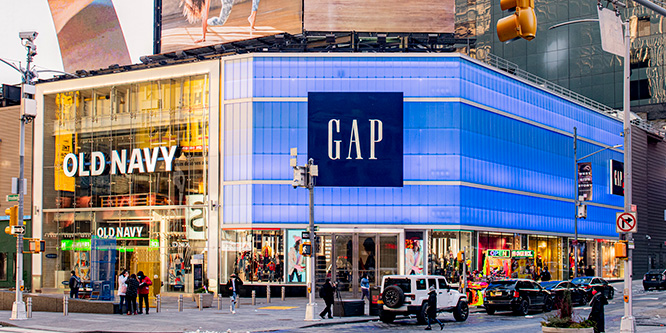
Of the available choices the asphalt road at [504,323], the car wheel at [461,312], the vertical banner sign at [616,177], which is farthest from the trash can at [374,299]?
the vertical banner sign at [616,177]

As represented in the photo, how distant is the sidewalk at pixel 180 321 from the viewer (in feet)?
84.5

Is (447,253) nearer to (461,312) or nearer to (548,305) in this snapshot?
(548,305)

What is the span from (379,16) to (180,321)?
29847 mm

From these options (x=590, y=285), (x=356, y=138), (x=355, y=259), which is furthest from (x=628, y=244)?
(x=356, y=138)

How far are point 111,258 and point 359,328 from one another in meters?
15.1

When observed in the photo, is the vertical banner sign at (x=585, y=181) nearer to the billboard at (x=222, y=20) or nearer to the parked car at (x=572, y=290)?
the parked car at (x=572, y=290)

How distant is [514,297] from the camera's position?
32.1m

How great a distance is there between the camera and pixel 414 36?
51062 mm

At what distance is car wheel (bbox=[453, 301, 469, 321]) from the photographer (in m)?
29.5

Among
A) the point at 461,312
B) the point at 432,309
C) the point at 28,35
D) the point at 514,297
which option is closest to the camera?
the point at 432,309

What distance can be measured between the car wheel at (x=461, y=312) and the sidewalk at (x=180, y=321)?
357cm

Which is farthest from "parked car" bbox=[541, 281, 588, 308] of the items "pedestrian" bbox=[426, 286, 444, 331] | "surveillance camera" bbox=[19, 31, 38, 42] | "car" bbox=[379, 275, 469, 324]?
"surveillance camera" bbox=[19, 31, 38, 42]

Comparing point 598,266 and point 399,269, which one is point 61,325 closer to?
point 399,269

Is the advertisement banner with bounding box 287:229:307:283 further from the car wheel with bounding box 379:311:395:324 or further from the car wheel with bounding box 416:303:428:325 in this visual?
the car wheel with bounding box 416:303:428:325
